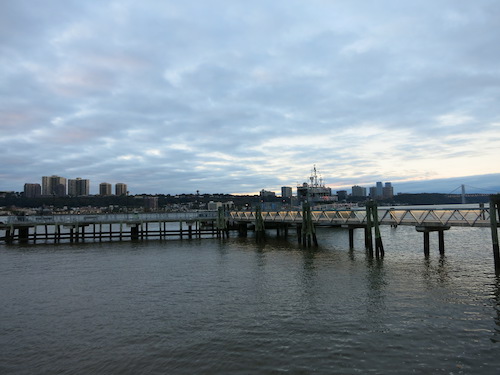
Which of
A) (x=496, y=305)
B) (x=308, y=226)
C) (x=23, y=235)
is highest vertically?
(x=308, y=226)

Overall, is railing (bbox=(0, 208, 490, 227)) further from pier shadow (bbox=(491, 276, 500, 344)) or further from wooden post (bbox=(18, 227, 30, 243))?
pier shadow (bbox=(491, 276, 500, 344))

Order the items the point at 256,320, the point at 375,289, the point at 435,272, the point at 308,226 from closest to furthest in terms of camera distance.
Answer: the point at 256,320 < the point at 375,289 < the point at 435,272 < the point at 308,226

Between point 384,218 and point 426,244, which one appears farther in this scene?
point 384,218

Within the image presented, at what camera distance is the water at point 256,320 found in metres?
12.0

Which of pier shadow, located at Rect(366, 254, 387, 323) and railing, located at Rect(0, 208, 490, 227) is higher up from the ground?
railing, located at Rect(0, 208, 490, 227)

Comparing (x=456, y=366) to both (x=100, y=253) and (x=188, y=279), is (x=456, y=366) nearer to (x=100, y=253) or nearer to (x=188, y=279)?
(x=188, y=279)

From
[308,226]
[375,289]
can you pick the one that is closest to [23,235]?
[308,226]

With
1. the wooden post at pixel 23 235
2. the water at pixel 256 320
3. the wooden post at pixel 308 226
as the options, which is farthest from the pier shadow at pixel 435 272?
the wooden post at pixel 23 235

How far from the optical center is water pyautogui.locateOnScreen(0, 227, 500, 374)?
39.3 ft

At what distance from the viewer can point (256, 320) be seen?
16.1m

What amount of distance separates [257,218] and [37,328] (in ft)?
136

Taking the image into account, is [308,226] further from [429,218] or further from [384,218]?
[429,218]

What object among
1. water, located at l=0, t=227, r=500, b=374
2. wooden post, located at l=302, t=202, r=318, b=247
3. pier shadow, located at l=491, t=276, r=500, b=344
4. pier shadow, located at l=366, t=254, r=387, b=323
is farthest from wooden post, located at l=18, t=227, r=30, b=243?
pier shadow, located at l=491, t=276, r=500, b=344

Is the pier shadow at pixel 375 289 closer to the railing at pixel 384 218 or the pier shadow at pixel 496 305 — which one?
the pier shadow at pixel 496 305
